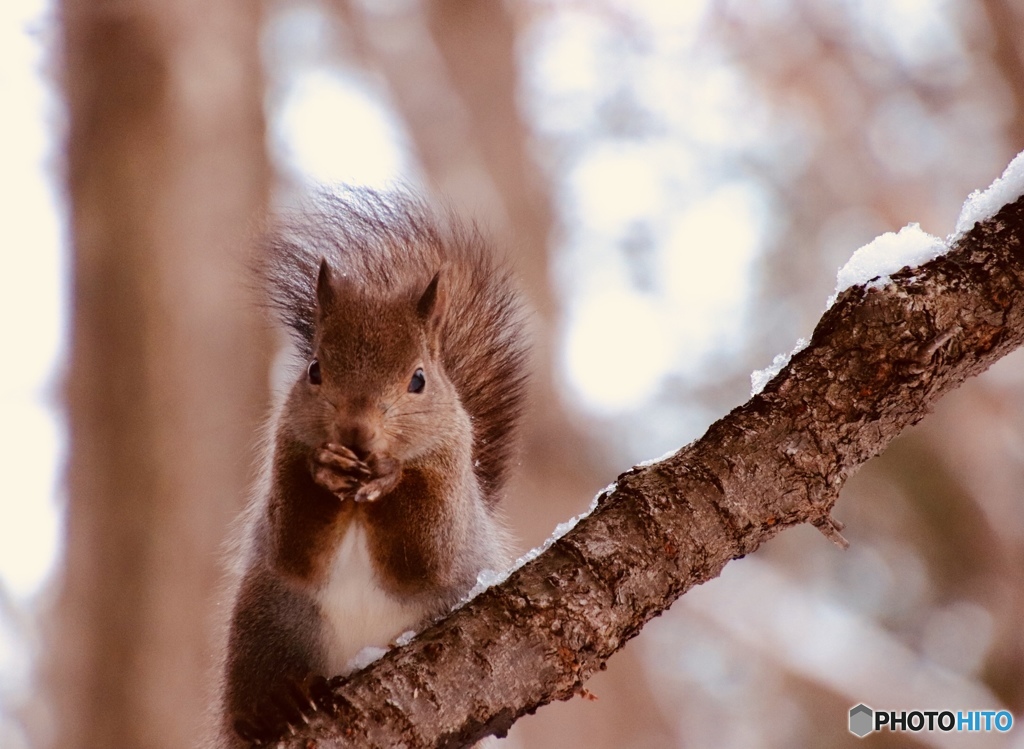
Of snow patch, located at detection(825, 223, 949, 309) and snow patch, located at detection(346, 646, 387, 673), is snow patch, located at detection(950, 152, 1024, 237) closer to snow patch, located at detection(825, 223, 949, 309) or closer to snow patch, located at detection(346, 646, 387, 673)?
snow patch, located at detection(825, 223, 949, 309)

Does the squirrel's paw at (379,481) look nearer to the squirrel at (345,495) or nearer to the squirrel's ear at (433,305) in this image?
the squirrel at (345,495)

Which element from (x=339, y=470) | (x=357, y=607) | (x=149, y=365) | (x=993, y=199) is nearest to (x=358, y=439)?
(x=339, y=470)

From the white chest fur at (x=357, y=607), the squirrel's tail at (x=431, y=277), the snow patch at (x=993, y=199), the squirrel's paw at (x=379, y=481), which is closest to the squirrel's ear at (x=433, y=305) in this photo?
the squirrel's tail at (x=431, y=277)

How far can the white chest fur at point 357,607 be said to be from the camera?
7.59 ft

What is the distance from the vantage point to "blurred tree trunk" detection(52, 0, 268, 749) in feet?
14.0

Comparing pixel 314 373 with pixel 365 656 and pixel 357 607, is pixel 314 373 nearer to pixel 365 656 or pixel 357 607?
pixel 357 607

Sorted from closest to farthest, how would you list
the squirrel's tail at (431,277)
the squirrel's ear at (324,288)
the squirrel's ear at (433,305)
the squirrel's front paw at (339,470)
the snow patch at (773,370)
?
the snow patch at (773,370) → the squirrel's front paw at (339,470) → the squirrel's ear at (324,288) → the squirrel's ear at (433,305) → the squirrel's tail at (431,277)

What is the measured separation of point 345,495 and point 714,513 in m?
0.80

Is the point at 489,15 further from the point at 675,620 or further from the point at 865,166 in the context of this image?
the point at 675,620

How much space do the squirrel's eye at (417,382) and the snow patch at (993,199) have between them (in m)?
1.22

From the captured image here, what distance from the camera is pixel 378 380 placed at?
236cm

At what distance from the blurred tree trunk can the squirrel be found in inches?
60.0

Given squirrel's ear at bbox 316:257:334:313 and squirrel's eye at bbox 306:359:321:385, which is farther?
squirrel's ear at bbox 316:257:334:313

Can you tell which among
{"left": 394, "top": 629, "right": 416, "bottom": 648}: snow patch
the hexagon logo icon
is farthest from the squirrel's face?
the hexagon logo icon
